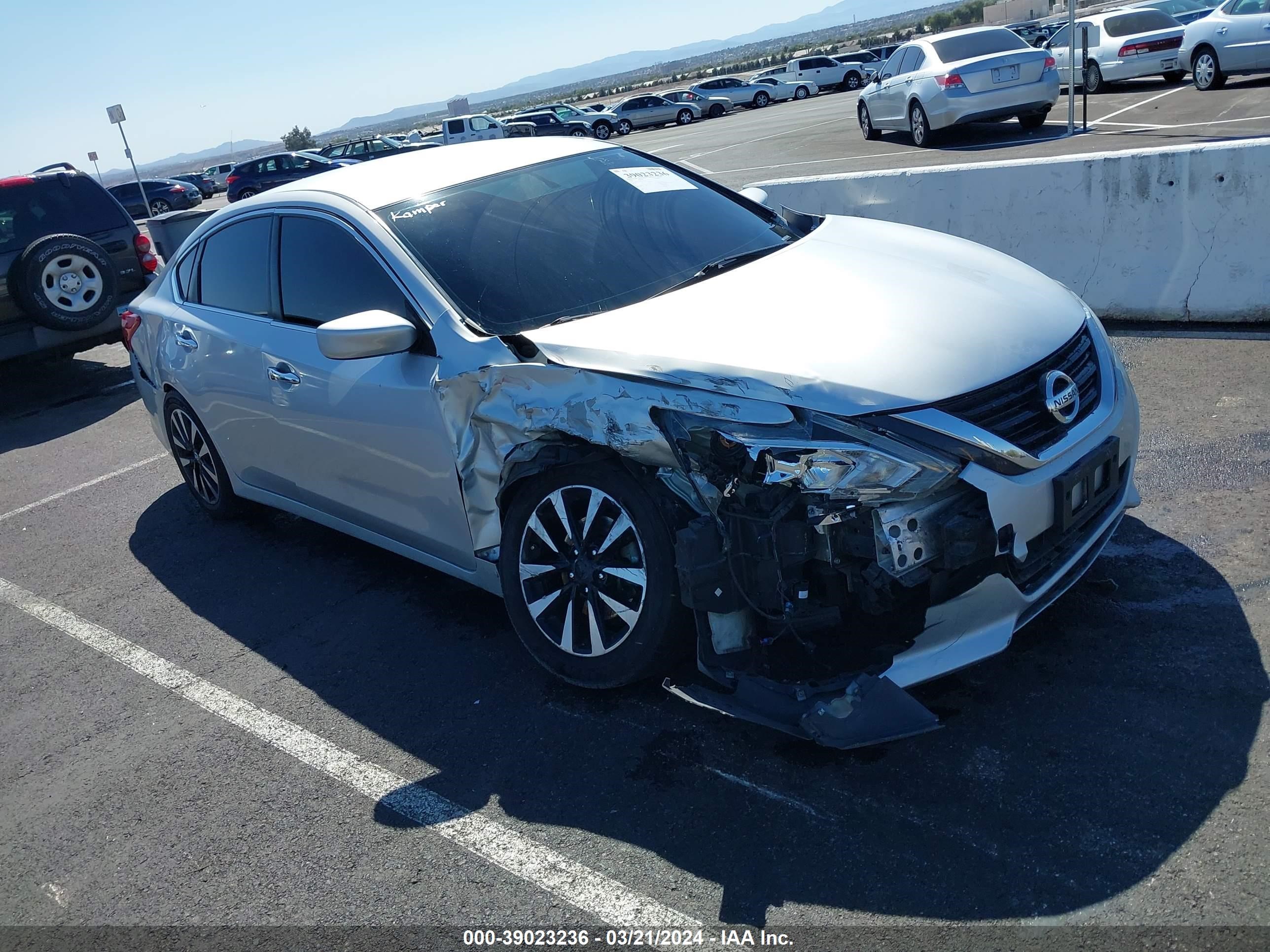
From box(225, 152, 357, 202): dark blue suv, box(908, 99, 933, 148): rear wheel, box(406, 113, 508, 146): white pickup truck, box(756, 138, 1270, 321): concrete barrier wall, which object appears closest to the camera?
box(756, 138, 1270, 321): concrete barrier wall

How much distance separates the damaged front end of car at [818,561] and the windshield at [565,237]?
0.92 meters

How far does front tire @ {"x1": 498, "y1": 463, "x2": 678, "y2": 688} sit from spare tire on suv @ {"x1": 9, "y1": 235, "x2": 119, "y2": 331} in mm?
7081

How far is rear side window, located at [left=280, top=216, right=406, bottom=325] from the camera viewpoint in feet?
13.4

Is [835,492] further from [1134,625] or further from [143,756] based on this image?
[143,756]

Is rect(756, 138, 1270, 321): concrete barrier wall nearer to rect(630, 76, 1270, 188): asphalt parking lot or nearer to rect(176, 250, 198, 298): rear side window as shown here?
rect(176, 250, 198, 298): rear side window

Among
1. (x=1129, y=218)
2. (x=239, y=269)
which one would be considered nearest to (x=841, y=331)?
(x=239, y=269)

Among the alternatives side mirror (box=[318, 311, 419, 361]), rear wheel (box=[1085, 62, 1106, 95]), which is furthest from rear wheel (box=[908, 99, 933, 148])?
side mirror (box=[318, 311, 419, 361])

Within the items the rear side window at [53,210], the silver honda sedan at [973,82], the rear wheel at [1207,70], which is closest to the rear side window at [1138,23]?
the rear wheel at [1207,70]

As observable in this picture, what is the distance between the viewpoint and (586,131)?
39.4 metres

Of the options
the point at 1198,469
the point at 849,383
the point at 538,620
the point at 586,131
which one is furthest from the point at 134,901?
the point at 586,131

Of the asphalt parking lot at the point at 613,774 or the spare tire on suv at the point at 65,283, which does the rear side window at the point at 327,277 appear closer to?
the asphalt parking lot at the point at 613,774

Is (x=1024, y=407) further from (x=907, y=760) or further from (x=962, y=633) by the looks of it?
(x=907, y=760)

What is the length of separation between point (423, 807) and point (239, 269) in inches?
114

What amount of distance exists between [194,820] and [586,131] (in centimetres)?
3855
